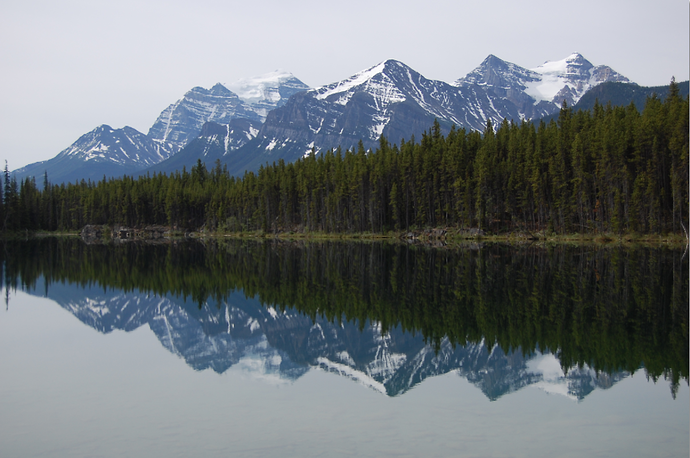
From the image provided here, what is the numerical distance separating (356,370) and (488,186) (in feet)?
Answer: 259

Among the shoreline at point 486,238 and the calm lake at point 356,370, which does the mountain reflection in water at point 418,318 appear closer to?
the calm lake at point 356,370

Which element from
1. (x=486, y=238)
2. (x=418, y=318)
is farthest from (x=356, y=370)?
(x=486, y=238)

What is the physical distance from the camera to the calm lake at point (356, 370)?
403 inches

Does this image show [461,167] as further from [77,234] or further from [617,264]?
[77,234]

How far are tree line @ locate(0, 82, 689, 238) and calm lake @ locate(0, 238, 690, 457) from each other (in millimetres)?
44425

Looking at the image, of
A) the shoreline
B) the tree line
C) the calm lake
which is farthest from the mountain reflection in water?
the tree line

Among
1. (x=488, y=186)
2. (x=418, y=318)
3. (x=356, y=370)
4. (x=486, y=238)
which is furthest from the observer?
(x=488, y=186)

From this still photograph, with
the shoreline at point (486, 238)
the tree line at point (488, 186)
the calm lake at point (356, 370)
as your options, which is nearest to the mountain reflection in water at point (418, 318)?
the calm lake at point (356, 370)

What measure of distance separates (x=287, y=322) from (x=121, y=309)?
9.12 metres

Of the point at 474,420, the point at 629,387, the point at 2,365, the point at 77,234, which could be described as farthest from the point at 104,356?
the point at 77,234

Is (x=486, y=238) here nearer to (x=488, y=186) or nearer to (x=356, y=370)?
(x=488, y=186)

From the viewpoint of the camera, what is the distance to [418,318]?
21375 mm

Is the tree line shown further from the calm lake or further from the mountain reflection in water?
the calm lake

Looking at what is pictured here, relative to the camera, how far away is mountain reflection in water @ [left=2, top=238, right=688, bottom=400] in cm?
1484
